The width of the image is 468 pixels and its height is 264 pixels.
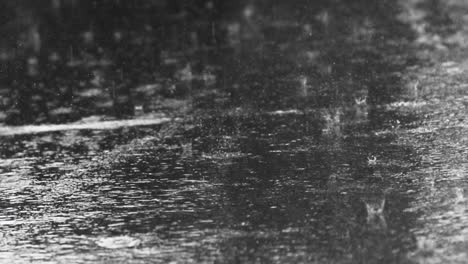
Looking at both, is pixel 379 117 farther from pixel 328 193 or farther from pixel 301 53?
pixel 301 53

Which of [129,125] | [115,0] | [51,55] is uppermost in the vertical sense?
[115,0]

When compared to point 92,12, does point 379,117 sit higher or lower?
lower

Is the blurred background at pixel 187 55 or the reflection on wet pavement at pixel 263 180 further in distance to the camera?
the blurred background at pixel 187 55

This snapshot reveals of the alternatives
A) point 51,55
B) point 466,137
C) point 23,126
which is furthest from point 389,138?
point 51,55

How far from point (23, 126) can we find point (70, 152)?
67.1 inches

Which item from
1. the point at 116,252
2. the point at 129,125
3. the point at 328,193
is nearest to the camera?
the point at 116,252

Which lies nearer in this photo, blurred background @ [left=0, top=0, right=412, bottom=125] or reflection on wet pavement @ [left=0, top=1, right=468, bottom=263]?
reflection on wet pavement @ [left=0, top=1, right=468, bottom=263]

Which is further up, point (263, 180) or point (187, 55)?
point (187, 55)

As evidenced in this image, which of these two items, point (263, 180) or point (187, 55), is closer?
point (263, 180)

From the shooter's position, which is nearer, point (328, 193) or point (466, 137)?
point (328, 193)

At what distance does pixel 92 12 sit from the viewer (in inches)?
777

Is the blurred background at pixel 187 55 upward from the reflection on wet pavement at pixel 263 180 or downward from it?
upward

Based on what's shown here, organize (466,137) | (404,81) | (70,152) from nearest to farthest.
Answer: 1. (466,137)
2. (70,152)
3. (404,81)

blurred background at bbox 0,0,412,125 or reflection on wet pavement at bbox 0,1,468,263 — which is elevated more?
blurred background at bbox 0,0,412,125
